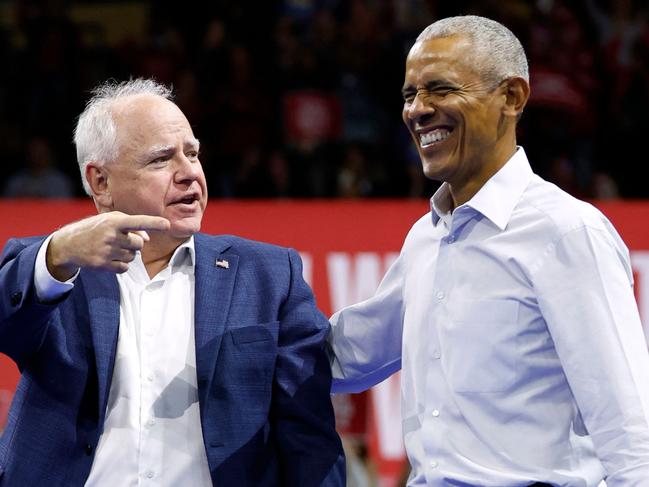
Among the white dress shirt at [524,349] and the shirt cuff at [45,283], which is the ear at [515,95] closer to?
the white dress shirt at [524,349]

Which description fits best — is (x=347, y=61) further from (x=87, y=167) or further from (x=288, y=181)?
(x=87, y=167)

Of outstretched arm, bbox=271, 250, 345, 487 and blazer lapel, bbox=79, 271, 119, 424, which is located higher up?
blazer lapel, bbox=79, 271, 119, 424

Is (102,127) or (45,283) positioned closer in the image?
(45,283)

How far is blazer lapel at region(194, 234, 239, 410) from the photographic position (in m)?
2.64

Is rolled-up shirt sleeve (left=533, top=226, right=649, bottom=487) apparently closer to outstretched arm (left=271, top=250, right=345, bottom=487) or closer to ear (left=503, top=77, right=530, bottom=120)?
ear (left=503, top=77, right=530, bottom=120)

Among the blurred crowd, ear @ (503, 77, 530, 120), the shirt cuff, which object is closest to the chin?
the shirt cuff

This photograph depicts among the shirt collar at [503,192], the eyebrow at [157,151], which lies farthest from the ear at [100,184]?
the shirt collar at [503,192]

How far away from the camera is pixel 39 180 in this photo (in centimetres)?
697

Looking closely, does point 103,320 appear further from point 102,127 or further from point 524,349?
point 524,349

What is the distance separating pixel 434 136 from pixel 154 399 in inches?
33.1

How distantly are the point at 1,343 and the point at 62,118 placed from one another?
527cm

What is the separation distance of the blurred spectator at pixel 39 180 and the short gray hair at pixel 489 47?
4.72 meters

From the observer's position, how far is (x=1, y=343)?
2512mm

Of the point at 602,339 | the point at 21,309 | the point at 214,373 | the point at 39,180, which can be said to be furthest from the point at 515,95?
the point at 39,180
